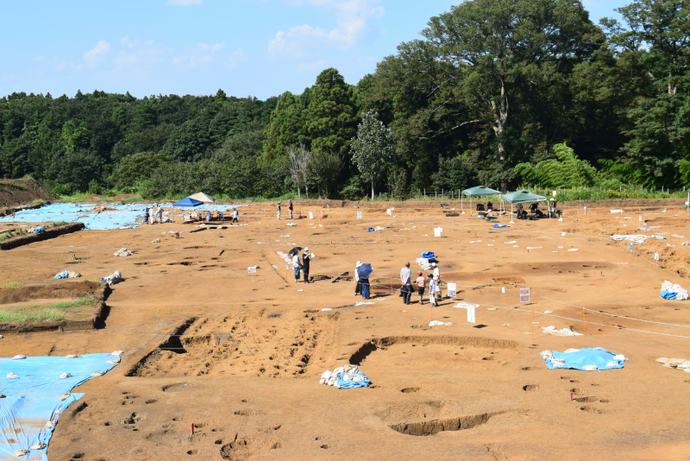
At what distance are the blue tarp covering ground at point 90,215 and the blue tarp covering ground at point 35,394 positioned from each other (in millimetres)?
29681

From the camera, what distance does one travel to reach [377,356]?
1309 centimetres

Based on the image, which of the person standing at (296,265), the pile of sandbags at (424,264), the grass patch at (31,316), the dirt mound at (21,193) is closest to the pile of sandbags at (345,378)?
the grass patch at (31,316)

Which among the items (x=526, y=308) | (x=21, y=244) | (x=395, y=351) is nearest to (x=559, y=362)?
(x=395, y=351)

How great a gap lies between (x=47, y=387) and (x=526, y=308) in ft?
40.5

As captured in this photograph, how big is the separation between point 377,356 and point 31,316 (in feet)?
30.8

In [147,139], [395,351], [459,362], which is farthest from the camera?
[147,139]

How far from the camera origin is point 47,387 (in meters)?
10.5

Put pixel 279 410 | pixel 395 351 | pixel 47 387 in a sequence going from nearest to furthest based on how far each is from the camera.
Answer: pixel 279 410 → pixel 47 387 → pixel 395 351

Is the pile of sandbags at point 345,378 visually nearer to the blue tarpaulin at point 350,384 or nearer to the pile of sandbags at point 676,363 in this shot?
the blue tarpaulin at point 350,384

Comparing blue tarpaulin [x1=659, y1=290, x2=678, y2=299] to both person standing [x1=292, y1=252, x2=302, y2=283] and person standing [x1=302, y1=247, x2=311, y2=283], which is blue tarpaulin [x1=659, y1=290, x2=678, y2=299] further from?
person standing [x1=292, y1=252, x2=302, y2=283]

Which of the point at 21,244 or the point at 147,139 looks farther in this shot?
the point at 147,139

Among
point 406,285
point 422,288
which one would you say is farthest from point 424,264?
point 422,288

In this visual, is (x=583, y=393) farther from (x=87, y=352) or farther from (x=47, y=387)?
(x=87, y=352)

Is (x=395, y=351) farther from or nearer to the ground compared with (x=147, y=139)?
nearer to the ground
